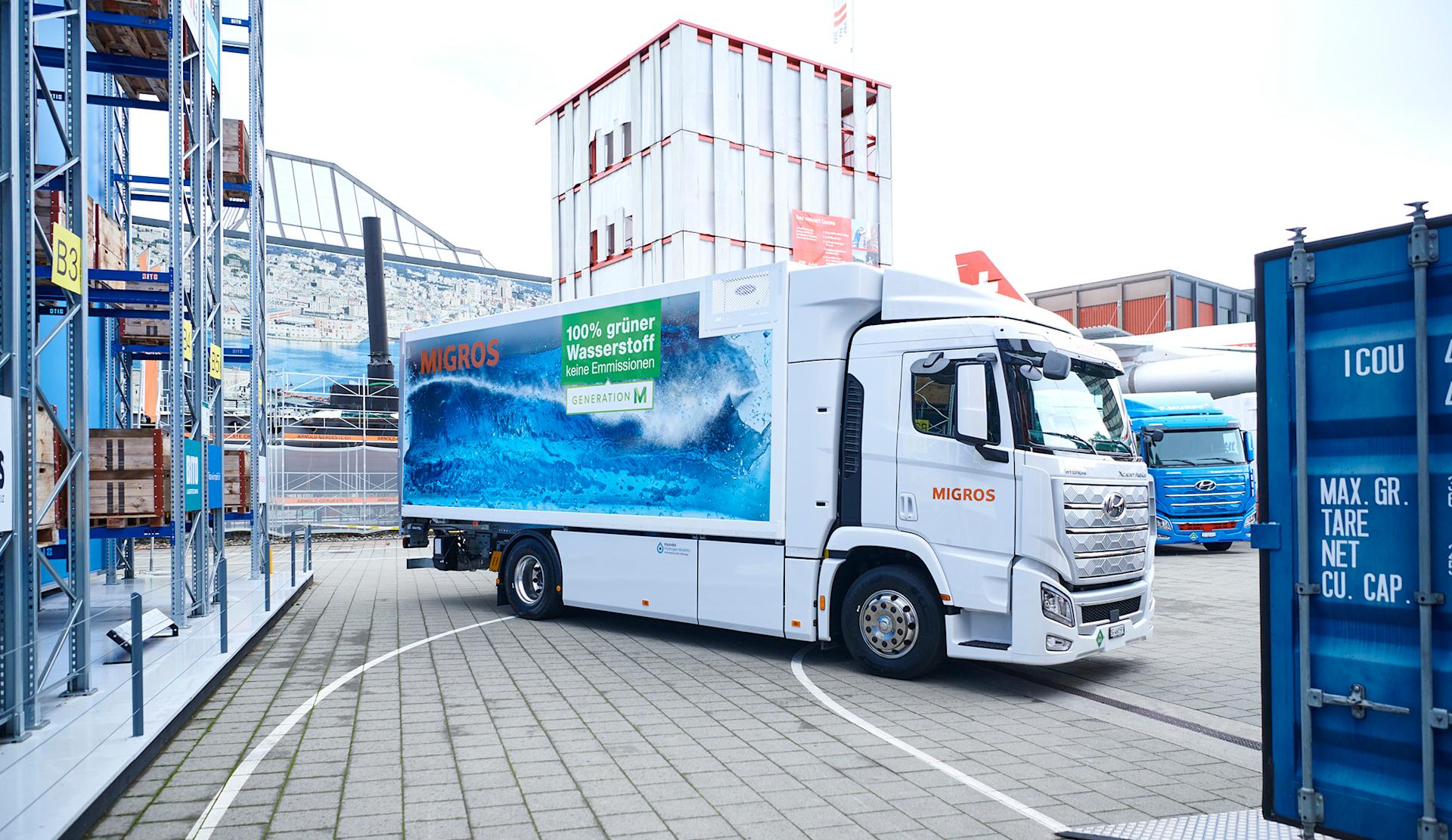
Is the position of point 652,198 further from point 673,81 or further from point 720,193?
point 673,81

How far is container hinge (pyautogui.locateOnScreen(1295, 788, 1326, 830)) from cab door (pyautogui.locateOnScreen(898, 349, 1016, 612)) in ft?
11.6

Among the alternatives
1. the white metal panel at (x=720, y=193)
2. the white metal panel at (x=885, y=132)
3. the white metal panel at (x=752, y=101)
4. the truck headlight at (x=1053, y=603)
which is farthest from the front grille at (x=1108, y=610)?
the white metal panel at (x=885, y=132)

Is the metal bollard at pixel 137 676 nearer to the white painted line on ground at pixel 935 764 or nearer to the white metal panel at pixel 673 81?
the white painted line on ground at pixel 935 764

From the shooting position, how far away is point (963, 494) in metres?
7.48

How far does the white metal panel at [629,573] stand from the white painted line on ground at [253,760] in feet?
6.26

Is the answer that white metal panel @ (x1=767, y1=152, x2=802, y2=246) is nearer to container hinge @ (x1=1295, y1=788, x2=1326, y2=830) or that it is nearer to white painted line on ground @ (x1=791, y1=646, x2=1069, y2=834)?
white painted line on ground @ (x1=791, y1=646, x2=1069, y2=834)

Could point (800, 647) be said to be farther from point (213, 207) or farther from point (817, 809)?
point (213, 207)

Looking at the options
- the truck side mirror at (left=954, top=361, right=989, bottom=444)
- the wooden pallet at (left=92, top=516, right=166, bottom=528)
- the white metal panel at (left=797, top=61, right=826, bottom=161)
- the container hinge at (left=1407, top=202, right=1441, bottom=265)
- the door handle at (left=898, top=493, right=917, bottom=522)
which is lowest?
the wooden pallet at (left=92, top=516, right=166, bottom=528)

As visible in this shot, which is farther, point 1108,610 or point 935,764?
point 1108,610

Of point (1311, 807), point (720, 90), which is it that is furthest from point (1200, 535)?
point (1311, 807)

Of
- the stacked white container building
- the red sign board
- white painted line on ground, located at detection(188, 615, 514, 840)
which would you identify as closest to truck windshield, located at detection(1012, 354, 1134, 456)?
white painted line on ground, located at detection(188, 615, 514, 840)

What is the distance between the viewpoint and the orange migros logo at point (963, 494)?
7367 millimetres

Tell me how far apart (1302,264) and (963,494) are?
12.7ft

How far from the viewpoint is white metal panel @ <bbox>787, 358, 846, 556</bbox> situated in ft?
27.0
